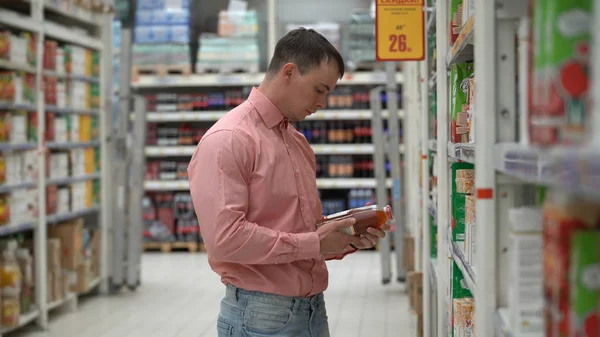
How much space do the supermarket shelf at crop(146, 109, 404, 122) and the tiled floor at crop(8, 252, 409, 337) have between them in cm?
213

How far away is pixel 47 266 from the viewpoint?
6512 millimetres

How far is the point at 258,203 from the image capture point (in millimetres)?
2463

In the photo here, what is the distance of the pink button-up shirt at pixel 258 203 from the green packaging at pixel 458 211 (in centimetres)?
57

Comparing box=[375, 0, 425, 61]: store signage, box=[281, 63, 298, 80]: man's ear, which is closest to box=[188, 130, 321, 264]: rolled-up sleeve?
box=[281, 63, 298, 80]: man's ear

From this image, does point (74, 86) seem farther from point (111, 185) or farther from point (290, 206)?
point (290, 206)

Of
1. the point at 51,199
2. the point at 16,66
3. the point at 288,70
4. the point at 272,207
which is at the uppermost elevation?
the point at 16,66

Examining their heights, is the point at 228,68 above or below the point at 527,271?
above

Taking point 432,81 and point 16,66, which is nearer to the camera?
point 432,81

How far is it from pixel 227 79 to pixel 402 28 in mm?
5853

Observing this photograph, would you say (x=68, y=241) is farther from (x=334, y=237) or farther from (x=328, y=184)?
(x=334, y=237)

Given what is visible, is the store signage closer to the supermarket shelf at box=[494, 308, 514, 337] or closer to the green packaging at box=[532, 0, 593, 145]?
the supermarket shelf at box=[494, 308, 514, 337]

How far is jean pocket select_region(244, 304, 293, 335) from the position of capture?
8.08ft

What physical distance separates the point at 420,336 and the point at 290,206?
9.10ft

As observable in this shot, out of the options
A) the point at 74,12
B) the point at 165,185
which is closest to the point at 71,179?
the point at 74,12
